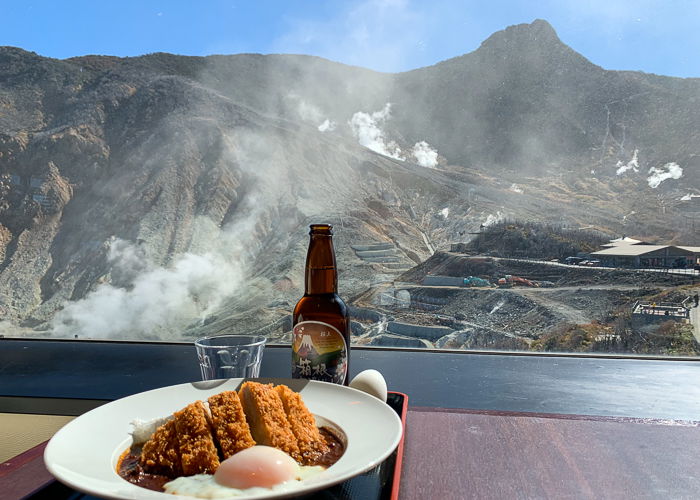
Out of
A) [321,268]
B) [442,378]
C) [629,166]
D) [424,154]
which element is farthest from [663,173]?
[321,268]

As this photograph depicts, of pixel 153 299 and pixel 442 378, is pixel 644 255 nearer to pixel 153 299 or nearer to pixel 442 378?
pixel 442 378

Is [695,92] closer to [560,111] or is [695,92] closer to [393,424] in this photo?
[560,111]

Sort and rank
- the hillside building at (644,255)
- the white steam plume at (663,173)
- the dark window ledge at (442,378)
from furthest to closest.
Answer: the white steam plume at (663,173) < the hillside building at (644,255) < the dark window ledge at (442,378)

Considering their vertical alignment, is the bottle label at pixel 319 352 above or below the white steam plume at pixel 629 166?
below

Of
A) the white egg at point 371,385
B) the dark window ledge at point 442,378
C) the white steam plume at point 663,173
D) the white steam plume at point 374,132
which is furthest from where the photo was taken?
the white steam plume at point 374,132

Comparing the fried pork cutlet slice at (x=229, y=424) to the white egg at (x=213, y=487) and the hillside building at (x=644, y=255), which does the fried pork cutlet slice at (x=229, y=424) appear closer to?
the white egg at (x=213, y=487)

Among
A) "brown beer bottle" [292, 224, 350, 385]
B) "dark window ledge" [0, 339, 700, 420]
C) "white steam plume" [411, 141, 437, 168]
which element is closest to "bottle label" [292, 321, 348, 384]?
"brown beer bottle" [292, 224, 350, 385]

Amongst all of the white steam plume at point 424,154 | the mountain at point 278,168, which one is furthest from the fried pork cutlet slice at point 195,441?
the white steam plume at point 424,154
